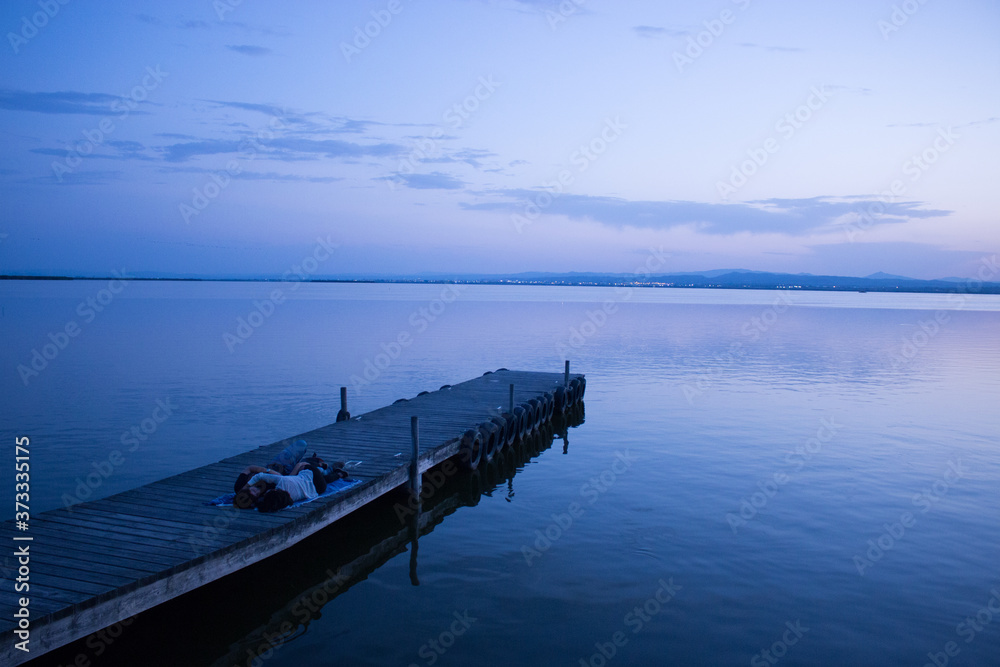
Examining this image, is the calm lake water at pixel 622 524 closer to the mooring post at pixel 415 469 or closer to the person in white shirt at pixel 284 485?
the mooring post at pixel 415 469

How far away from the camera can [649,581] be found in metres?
11.0

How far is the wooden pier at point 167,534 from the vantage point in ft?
23.2

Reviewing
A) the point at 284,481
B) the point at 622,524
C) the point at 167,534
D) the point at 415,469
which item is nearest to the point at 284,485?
the point at 284,481

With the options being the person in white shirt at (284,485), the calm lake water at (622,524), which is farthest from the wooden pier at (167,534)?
the calm lake water at (622,524)

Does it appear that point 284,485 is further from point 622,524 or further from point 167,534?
point 622,524

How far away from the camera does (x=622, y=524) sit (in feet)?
44.6

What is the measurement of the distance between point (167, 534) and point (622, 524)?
8390 mm

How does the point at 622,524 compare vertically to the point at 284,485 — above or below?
below

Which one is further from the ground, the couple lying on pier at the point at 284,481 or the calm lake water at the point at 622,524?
the couple lying on pier at the point at 284,481

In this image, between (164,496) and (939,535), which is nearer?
(164,496)

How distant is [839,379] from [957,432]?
11.7 m

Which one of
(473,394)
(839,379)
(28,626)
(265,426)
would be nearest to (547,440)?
(473,394)

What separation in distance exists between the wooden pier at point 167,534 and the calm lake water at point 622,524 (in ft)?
3.91

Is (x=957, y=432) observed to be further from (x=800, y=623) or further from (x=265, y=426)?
(x=265, y=426)
